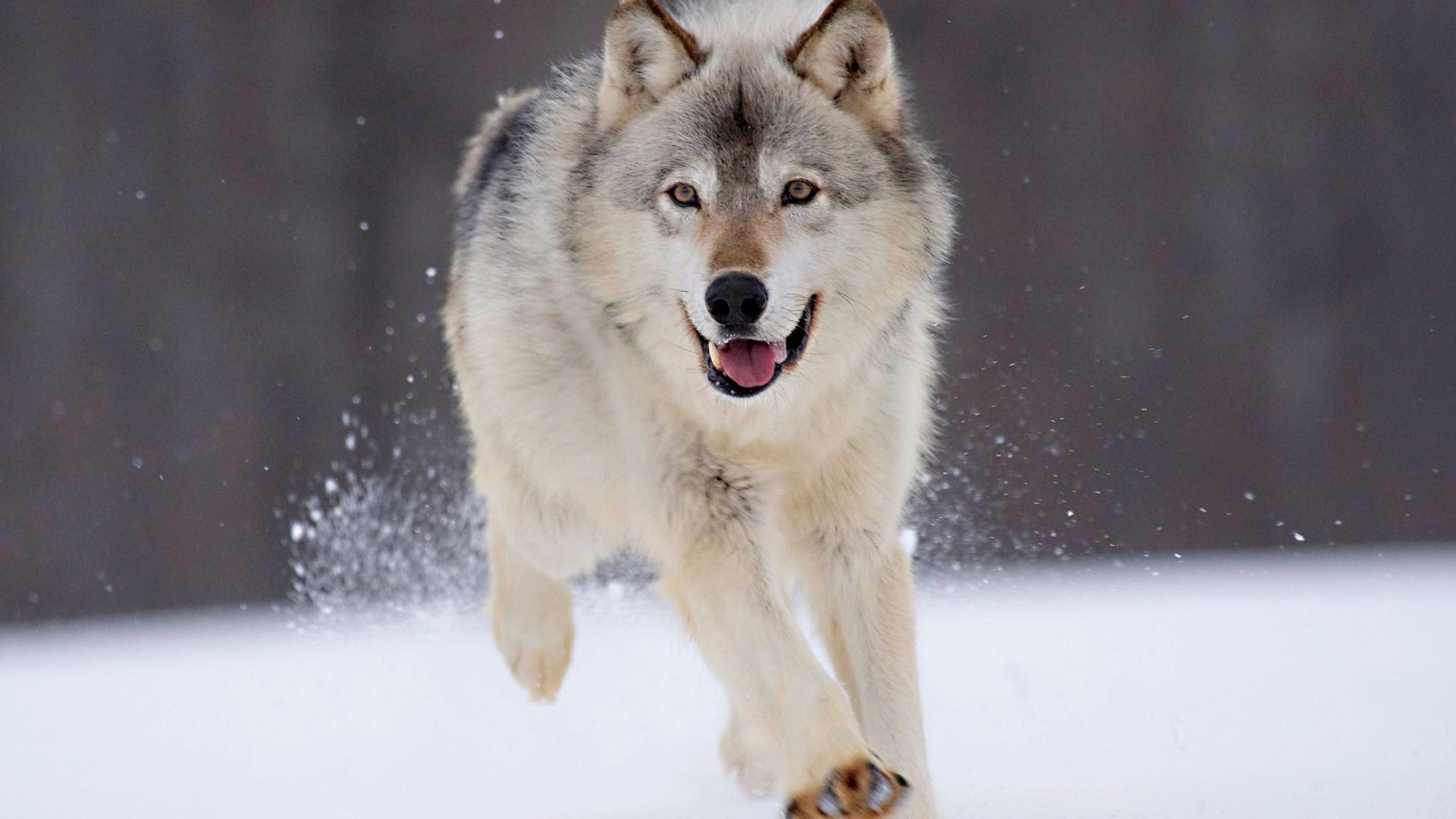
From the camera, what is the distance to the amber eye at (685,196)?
2988 mm

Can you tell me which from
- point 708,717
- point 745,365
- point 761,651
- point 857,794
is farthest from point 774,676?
point 708,717

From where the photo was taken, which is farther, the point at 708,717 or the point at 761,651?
the point at 708,717

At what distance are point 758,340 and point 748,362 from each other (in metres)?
0.04

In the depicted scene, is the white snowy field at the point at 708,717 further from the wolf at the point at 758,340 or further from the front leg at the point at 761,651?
the wolf at the point at 758,340

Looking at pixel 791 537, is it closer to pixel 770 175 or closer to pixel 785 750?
pixel 785 750

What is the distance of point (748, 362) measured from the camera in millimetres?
2879

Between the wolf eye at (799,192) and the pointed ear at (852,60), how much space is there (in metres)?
0.28

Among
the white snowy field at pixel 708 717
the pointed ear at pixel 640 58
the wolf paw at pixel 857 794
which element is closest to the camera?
the wolf paw at pixel 857 794

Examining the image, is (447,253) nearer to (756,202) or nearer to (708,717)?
(708,717)

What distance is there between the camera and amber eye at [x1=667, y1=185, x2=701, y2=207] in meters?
2.99

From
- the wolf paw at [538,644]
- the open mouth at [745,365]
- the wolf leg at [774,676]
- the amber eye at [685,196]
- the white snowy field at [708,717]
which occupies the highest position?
the amber eye at [685,196]

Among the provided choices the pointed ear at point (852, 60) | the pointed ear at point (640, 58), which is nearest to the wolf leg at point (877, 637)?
the pointed ear at point (852, 60)

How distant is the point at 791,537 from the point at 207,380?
6.74m

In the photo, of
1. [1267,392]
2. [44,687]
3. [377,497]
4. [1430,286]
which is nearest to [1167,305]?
[1267,392]
